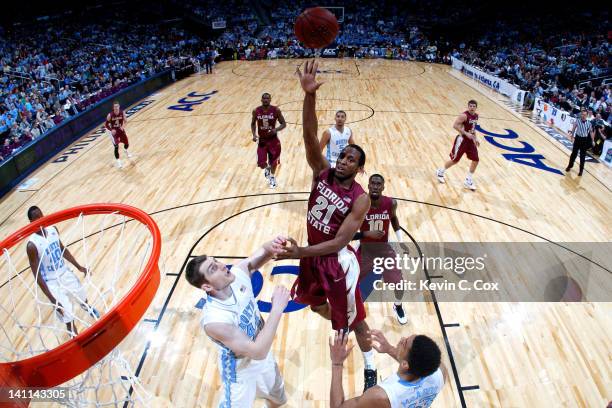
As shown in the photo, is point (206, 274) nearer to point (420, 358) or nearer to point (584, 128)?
point (420, 358)

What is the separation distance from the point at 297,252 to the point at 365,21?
106 feet

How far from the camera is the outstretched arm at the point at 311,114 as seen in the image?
9.71ft

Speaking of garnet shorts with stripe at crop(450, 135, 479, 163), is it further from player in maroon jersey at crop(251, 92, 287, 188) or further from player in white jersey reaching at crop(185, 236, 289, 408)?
player in white jersey reaching at crop(185, 236, 289, 408)

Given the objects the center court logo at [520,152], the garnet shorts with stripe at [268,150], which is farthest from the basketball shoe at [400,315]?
the center court logo at [520,152]

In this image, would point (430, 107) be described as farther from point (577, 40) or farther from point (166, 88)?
point (577, 40)

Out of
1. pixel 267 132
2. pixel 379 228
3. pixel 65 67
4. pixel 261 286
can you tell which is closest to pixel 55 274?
pixel 261 286

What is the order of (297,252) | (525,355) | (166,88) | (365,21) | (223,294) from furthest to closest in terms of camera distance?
(365,21), (166,88), (525,355), (297,252), (223,294)

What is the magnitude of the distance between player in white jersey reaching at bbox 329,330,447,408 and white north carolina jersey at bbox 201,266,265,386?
703 millimetres

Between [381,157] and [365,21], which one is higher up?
[365,21]

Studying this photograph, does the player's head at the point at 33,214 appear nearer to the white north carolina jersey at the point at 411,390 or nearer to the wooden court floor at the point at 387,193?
the wooden court floor at the point at 387,193

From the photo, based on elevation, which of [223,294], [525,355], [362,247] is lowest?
[525,355]

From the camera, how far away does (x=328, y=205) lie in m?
3.10

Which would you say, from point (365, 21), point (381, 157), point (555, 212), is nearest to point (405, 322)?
point (555, 212)

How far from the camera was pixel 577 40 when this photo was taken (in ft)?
70.8
